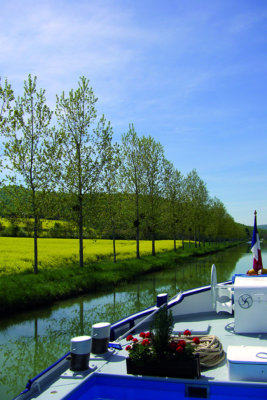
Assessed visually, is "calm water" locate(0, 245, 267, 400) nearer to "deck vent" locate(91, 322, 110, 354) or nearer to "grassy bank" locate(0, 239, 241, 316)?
"grassy bank" locate(0, 239, 241, 316)

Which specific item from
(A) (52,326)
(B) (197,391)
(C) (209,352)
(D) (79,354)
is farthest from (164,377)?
(A) (52,326)

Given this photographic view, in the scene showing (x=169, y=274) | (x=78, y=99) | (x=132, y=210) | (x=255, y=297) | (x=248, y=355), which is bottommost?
(x=169, y=274)

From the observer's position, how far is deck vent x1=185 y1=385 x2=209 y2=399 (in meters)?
5.46

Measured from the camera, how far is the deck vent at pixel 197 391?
5.46 m

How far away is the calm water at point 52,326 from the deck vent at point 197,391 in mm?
4239

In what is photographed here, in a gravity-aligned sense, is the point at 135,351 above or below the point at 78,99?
below

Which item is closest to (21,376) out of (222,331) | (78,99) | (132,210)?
(222,331)

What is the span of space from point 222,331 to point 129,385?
12.0 ft

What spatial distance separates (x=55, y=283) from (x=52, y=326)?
5.35 metres

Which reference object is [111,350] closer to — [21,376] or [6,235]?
[21,376]

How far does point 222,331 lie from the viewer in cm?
868

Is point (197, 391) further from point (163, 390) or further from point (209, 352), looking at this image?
point (209, 352)

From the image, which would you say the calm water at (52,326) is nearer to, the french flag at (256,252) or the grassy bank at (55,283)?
the grassy bank at (55,283)

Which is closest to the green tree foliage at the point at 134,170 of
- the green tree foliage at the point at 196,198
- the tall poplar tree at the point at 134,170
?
the tall poplar tree at the point at 134,170
